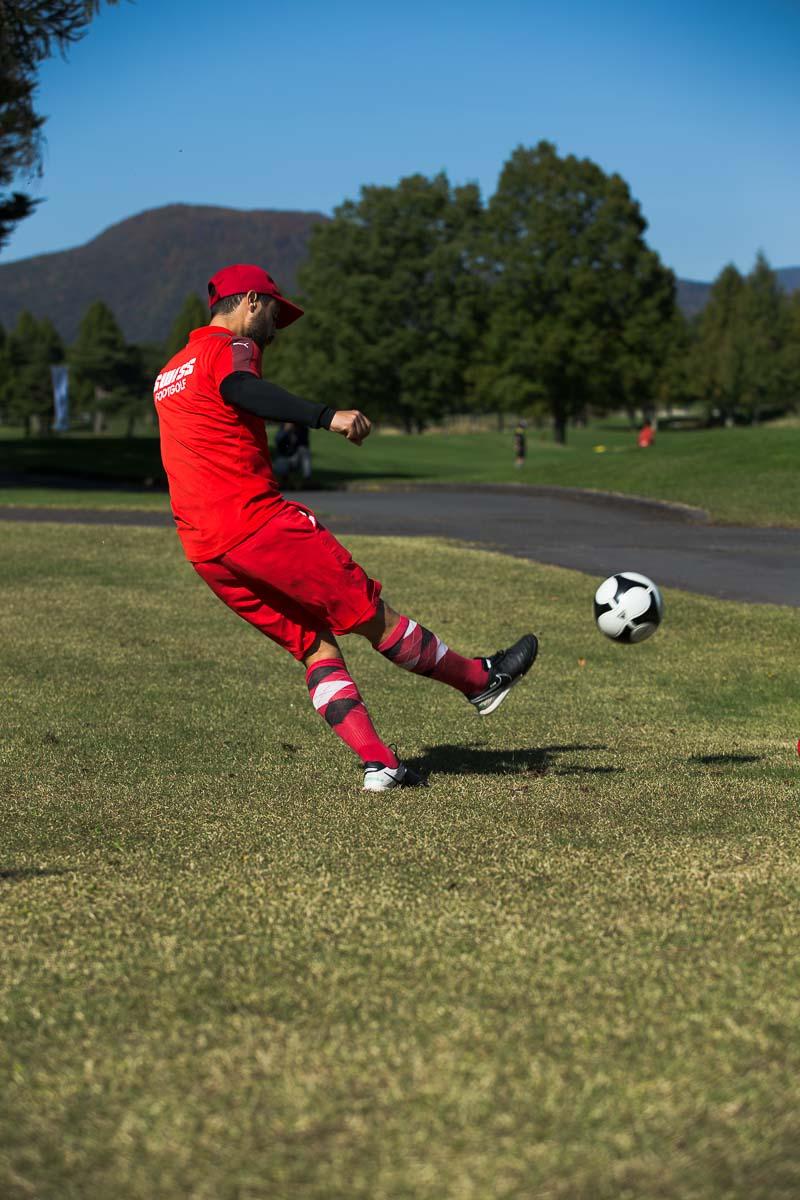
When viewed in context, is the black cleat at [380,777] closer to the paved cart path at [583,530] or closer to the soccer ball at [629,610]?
the soccer ball at [629,610]

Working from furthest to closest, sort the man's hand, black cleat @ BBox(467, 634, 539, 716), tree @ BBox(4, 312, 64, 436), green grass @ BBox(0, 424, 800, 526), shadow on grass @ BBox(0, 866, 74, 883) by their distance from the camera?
tree @ BBox(4, 312, 64, 436) < green grass @ BBox(0, 424, 800, 526) < black cleat @ BBox(467, 634, 539, 716) < the man's hand < shadow on grass @ BBox(0, 866, 74, 883)

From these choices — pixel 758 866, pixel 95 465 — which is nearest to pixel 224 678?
pixel 758 866

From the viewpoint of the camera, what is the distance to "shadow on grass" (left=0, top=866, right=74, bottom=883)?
15.0 ft

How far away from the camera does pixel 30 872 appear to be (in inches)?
183

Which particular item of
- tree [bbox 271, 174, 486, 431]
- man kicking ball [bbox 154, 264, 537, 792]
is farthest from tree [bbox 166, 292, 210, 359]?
man kicking ball [bbox 154, 264, 537, 792]

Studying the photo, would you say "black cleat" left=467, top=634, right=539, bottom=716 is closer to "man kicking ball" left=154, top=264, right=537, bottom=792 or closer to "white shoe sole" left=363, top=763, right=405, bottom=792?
"man kicking ball" left=154, top=264, right=537, bottom=792

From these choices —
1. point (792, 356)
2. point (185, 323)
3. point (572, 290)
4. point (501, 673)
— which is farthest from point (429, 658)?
point (185, 323)

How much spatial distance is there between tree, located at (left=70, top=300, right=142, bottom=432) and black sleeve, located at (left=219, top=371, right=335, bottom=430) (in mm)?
105199

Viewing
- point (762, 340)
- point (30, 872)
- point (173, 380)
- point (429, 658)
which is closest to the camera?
point (30, 872)

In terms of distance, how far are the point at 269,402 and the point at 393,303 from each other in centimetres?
8395

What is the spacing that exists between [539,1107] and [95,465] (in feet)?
142

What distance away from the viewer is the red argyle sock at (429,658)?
5.99 m

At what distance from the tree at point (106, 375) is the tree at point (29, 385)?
2884 mm

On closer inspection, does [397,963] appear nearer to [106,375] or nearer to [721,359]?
[106,375]
